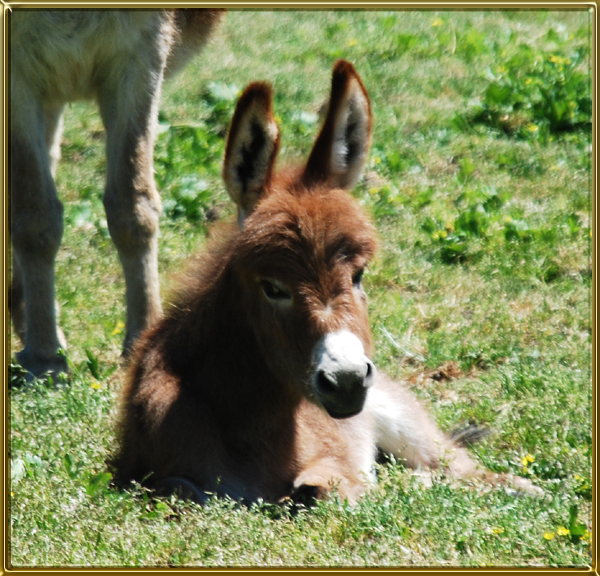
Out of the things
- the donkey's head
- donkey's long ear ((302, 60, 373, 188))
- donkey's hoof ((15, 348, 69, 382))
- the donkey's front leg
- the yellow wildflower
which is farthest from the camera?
the yellow wildflower

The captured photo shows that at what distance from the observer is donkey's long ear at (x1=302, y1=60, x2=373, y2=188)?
4.50 meters

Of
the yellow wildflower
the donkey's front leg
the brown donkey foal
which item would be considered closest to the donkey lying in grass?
the yellow wildflower

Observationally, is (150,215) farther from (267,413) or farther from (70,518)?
(70,518)

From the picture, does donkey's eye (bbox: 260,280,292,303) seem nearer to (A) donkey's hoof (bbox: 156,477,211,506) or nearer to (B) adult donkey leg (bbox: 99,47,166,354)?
(A) donkey's hoof (bbox: 156,477,211,506)

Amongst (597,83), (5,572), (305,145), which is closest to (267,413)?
(5,572)

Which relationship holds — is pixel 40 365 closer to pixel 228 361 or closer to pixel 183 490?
pixel 228 361

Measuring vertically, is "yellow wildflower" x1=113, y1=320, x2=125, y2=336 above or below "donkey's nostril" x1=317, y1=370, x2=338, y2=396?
below

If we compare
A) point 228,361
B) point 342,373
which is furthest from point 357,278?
point 228,361

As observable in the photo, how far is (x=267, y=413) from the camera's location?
15.2ft

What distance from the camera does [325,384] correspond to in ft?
12.8

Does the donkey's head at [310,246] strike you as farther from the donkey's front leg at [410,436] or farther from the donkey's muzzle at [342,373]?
the donkey's front leg at [410,436]

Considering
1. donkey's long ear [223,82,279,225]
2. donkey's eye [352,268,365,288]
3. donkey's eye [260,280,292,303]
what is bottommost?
donkey's eye [260,280,292,303]

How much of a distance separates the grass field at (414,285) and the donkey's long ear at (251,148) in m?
1.52

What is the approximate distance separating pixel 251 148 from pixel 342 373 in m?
1.29
